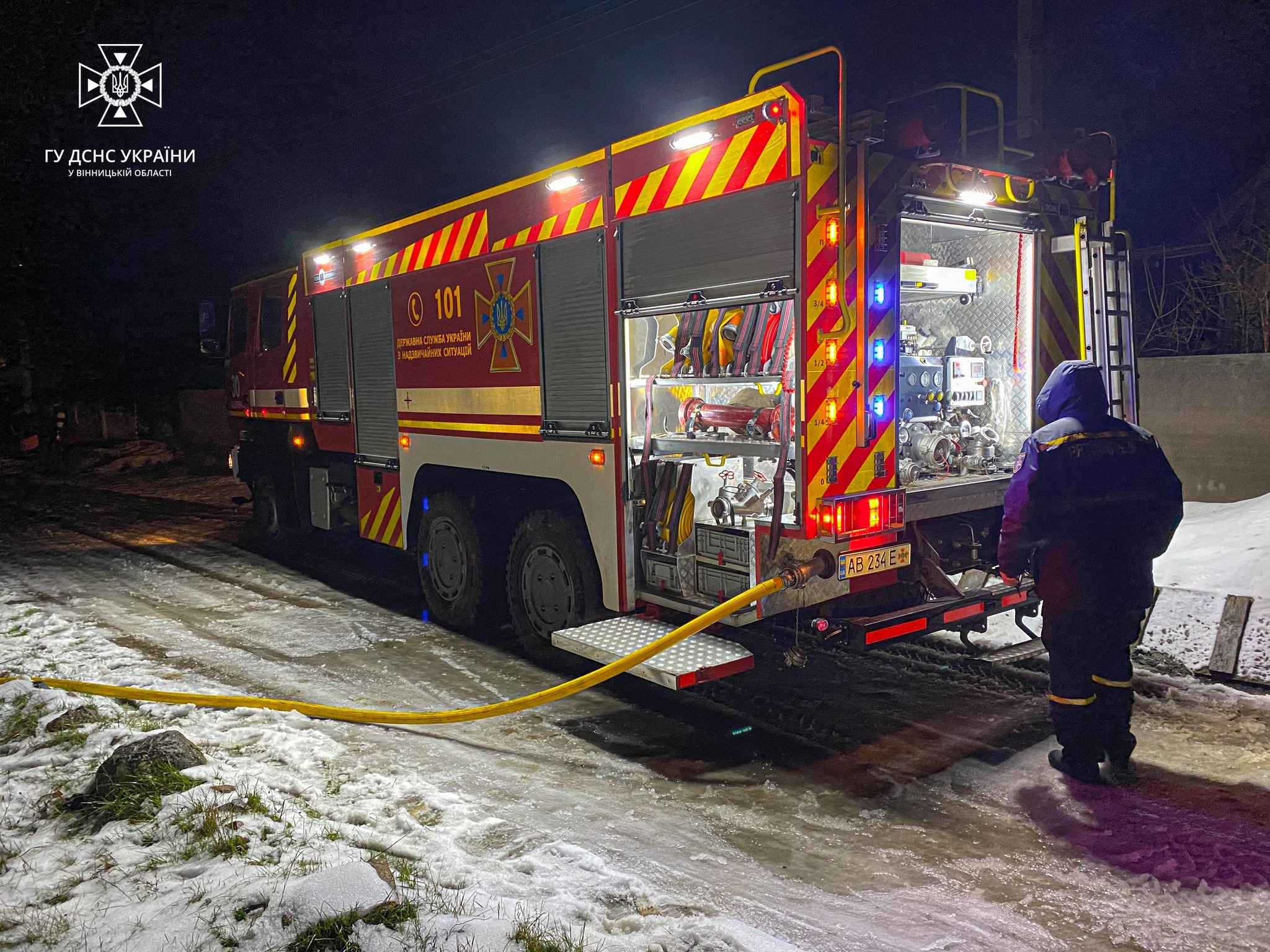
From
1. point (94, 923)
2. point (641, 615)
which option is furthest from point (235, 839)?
point (641, 615)

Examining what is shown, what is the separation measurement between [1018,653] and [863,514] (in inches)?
63.7

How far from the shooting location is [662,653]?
4926mm

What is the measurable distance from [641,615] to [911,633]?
158cm

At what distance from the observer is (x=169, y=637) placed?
7117mm

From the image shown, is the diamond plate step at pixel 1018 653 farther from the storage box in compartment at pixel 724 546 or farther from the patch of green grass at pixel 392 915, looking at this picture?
the patch of green grass at pixel 392 915

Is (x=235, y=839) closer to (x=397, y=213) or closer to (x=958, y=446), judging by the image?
(x=958, y=446)

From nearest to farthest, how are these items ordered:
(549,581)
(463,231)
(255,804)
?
(255,804)
(549,581)
(463,231)

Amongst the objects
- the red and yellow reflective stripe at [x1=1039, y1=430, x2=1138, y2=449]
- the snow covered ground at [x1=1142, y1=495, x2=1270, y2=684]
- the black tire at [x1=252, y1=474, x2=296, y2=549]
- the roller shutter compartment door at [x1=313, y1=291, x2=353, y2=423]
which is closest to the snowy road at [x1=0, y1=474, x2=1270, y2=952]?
the snow covered ground at [x1=1142, y1=495, x2=1270, y2=684]

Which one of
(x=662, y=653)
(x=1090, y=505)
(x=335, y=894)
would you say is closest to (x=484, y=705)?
(x=662, y=653)

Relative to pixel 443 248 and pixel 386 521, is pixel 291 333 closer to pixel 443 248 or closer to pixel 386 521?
pixel 386 521

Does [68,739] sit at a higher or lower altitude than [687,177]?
lower

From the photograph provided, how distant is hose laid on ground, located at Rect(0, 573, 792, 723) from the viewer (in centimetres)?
457

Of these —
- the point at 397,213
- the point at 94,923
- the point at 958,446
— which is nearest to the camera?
the point at 94,923

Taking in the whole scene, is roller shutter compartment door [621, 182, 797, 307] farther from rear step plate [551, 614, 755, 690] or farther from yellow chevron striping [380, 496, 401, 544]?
yellow chevron striping [380, 496, 401, 544]
